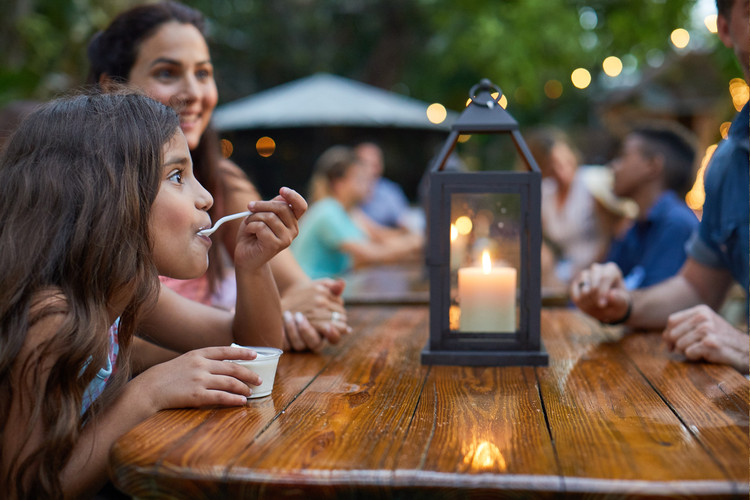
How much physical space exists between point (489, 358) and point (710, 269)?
3.10ft

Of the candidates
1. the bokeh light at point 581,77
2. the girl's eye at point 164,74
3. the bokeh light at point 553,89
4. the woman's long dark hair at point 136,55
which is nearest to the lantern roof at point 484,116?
the woman's long dark hair at point 136,55

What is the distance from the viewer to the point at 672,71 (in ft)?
40.6

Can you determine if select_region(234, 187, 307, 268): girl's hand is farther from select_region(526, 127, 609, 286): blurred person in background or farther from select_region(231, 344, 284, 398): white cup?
select_region(526, 127, 609, 286): blurred person in background

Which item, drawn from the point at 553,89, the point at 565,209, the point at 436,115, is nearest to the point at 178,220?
the point at 565,209

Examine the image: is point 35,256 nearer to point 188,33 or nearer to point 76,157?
point 76,157

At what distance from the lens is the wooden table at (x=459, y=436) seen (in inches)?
35.7

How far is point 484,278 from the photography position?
5.23ft

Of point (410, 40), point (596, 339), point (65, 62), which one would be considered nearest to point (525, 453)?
point (596, 339)

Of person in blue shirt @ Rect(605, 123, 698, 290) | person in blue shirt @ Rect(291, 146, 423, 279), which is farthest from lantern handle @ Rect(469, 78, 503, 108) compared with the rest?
person in blue shirt @ Rect(291, 146, 423, 279)

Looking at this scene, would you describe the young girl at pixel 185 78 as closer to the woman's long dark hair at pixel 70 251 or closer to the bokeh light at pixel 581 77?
the woman's long dark hair at pixel 70 251

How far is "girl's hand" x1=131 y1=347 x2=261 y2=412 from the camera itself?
3.94 feet

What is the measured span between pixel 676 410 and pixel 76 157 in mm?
1173

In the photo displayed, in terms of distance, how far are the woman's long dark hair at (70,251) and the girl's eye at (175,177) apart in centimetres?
5

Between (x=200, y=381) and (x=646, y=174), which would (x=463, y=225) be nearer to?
(x=200, y=381)
